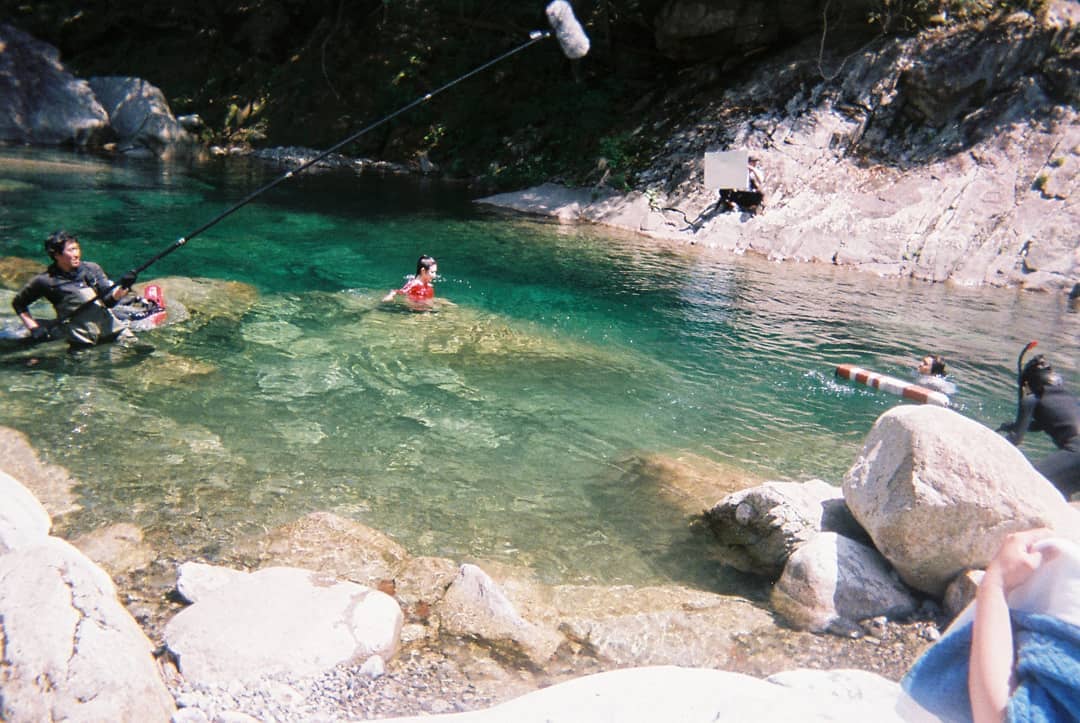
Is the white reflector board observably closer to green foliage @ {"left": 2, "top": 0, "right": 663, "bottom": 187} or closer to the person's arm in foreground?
green foliage @ {"left": 2, "top": 0, "right": 663, "bottom": 187}

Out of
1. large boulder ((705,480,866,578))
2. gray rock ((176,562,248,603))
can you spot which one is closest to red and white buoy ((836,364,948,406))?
large boulder ((705,480,866,578))

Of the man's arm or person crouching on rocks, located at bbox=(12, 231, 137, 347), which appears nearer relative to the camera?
the man's arm

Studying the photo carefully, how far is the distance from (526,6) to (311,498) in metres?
20.3

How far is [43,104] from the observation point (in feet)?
79.5

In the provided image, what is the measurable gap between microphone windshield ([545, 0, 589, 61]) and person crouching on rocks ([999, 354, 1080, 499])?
631 cm

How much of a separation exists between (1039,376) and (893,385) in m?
2.35

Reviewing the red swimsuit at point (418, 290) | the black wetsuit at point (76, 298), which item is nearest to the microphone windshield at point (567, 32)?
the red swimsuit at point (418, 290)

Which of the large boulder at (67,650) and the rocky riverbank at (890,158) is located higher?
the rocky riverbank at (890,158)

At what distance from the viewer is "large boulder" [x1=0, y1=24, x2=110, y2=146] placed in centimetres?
2381

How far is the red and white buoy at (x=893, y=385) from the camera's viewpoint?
8117 millimetres

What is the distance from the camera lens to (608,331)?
415 inches

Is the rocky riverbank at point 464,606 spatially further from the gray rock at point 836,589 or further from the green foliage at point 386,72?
the green foliage at point 386,72

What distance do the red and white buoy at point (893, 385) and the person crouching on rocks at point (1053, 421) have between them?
1.62 metres

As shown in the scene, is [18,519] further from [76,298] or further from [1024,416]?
[1024,416]
